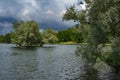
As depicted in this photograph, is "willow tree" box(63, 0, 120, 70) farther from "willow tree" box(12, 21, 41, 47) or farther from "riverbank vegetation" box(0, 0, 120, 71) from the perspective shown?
Answer: "willow tree" box(12, 21, 41, 47)

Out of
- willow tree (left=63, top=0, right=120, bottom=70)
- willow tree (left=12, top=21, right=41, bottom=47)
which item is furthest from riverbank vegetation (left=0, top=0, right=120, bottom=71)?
willow tree (left=12, top=21, right=41, bottom=47)

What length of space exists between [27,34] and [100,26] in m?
110

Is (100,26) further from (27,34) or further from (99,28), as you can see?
(27,34)

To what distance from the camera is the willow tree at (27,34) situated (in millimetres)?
136125

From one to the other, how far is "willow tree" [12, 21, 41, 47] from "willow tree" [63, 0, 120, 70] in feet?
342

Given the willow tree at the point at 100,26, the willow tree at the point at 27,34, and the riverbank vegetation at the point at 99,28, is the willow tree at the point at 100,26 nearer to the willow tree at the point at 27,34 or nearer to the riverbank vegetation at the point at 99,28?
the riverbank vegetation at the point at 99,28

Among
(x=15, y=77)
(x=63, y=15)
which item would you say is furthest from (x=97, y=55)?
(x=15, y=77)

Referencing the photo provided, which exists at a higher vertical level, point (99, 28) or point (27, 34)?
point (27, 34)

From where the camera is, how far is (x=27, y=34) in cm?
13688

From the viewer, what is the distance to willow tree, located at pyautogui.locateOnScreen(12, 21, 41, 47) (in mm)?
136125

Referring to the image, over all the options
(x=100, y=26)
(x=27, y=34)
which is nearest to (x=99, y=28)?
(x=100, y=26)

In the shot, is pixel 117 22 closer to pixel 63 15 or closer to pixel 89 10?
pixel 89 10

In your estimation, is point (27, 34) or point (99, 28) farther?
point (27, 34)

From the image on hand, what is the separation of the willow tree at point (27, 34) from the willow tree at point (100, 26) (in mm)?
104373
